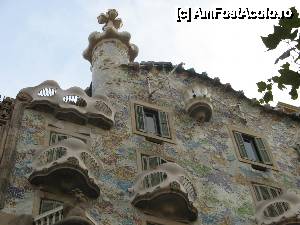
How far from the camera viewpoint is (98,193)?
16750 millimetres

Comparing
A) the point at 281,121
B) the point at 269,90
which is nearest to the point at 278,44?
the point at 269,90

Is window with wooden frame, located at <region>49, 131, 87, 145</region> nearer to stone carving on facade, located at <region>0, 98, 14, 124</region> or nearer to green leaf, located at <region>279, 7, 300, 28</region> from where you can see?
stone carving on facade, located at <region>0, 98, 14, 124</region>

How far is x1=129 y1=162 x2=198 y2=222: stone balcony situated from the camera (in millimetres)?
17062

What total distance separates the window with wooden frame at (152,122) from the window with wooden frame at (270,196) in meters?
3.46

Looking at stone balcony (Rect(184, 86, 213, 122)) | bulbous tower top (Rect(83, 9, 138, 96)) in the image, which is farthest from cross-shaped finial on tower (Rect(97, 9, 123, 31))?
stone balcony (Rect(184, 86, 213, 122))

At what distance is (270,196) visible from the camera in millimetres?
20453

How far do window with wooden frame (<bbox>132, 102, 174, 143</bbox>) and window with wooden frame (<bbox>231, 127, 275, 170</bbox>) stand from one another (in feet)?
9.37

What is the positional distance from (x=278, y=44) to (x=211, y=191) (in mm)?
11546

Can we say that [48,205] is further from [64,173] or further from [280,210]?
[280,210]

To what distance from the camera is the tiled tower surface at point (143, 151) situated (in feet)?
53.8

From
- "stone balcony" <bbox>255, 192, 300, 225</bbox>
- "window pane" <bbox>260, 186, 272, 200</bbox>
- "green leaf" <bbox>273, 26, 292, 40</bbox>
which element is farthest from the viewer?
"window pane" <bbox>260, 186, 272, 200</bbox>

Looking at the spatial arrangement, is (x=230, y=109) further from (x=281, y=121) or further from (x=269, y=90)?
(x=269, y=90)

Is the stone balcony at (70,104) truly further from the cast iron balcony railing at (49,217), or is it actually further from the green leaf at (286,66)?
the green leaf at (286,66)

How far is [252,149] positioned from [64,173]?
9267 mm
